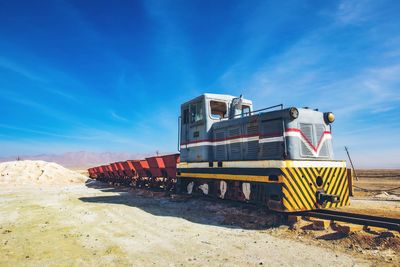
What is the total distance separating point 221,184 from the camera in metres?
9.17

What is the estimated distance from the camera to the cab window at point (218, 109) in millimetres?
10241

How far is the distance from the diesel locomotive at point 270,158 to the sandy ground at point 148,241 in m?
0.94

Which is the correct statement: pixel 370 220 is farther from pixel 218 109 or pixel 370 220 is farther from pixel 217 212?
pixel 218 109

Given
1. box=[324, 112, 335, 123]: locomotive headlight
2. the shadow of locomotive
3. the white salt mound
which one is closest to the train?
box=[324, 112, 335, 123]: locomotive headlight

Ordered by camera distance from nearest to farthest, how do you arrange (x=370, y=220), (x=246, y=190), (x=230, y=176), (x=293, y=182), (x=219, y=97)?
(x=370, y=220)
(x=293, y=182)
(x=246, y=190)
(x=230, y=176)
(x=219, y=97)

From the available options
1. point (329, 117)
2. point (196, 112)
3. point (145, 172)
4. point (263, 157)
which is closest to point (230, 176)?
point (263, 157)

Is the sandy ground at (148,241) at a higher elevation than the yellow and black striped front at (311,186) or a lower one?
lower

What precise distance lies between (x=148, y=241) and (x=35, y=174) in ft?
80.8

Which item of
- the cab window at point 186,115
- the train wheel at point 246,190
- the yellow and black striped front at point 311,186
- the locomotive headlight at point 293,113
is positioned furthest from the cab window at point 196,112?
the yellow and black striped front at point 311,186

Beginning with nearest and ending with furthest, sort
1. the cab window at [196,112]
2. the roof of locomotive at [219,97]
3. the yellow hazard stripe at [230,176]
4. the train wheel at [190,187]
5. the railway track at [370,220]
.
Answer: the railway track at [370,220] → the yellow hazard stripe at [230,176] → the roof of locomotive at [219,97] → the cab window at [196,112] → the train wheel at [190,187]

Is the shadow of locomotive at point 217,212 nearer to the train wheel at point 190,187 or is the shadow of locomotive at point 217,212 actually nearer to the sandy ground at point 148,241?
the sandy ground at point 148,241

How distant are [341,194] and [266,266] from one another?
15.5 ft

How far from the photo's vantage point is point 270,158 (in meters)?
7.54

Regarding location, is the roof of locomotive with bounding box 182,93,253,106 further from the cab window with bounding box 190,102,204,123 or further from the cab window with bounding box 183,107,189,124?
the cab window with bounding box 183,107,189,124
